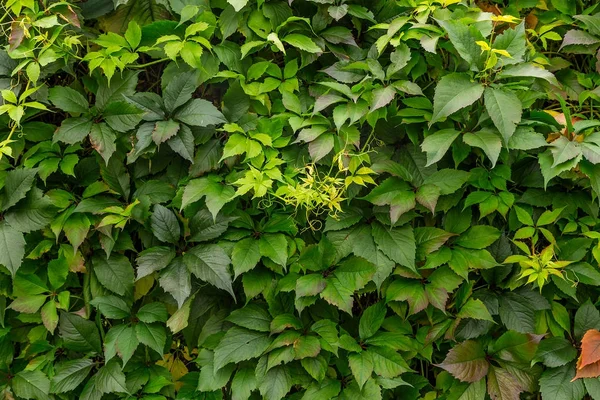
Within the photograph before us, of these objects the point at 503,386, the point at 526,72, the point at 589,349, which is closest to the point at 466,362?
the point at 503,386

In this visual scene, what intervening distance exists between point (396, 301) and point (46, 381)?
1196 mm

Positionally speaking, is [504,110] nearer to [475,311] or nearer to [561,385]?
[475,311]

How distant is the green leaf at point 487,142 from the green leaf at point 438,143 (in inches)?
1.7

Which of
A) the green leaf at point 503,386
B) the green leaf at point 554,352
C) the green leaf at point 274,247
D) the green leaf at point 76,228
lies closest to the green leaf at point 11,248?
the green leaf at point 76,228

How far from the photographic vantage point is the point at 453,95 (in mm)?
1854

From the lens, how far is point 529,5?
223 cm

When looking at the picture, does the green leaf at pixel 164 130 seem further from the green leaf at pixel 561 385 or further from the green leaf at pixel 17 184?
the green leaf at pixel 561 385

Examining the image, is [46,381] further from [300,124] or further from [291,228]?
[300,124]

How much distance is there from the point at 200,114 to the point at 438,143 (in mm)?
753

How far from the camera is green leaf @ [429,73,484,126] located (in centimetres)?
183

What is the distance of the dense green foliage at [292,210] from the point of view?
194 centimetres

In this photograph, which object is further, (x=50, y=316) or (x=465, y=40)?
(x=50, y=316)

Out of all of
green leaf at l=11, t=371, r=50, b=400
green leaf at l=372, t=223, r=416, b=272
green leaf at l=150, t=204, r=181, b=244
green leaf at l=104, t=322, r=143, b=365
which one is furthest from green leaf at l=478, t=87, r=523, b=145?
green leaf at l=11, t=371, r=50, b=400

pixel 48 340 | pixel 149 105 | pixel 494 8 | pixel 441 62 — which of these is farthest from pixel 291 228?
pixel 494 8
